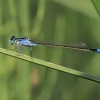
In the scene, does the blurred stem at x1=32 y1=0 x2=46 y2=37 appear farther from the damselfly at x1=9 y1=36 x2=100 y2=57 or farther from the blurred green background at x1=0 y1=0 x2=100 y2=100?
the damselfly at x1=9 y1=36 x2=100 y2=57

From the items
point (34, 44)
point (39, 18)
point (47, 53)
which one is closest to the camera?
point (39, 18)

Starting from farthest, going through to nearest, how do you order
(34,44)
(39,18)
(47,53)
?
(47,53) < (34,44) < (39,18)

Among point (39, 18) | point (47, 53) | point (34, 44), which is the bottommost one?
point (47, 53)

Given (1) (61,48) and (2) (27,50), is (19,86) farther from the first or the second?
(1) (61,48)

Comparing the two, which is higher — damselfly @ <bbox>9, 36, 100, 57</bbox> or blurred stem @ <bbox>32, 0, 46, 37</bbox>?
blurred stem @ <bbox>32, 0, 46, 37</bbox>

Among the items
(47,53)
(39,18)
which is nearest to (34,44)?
(47,53)

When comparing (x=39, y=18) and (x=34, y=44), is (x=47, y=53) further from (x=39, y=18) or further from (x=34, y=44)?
(x=39, y=18)

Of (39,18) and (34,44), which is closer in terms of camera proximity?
(39,18)

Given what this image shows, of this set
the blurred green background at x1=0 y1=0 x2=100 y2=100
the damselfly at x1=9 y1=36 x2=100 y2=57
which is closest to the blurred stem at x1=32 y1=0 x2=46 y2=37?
the blurred green background at x1=0 y1=0 x2=100 y2=100

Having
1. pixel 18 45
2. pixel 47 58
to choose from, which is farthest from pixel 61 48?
pixel 18 45
